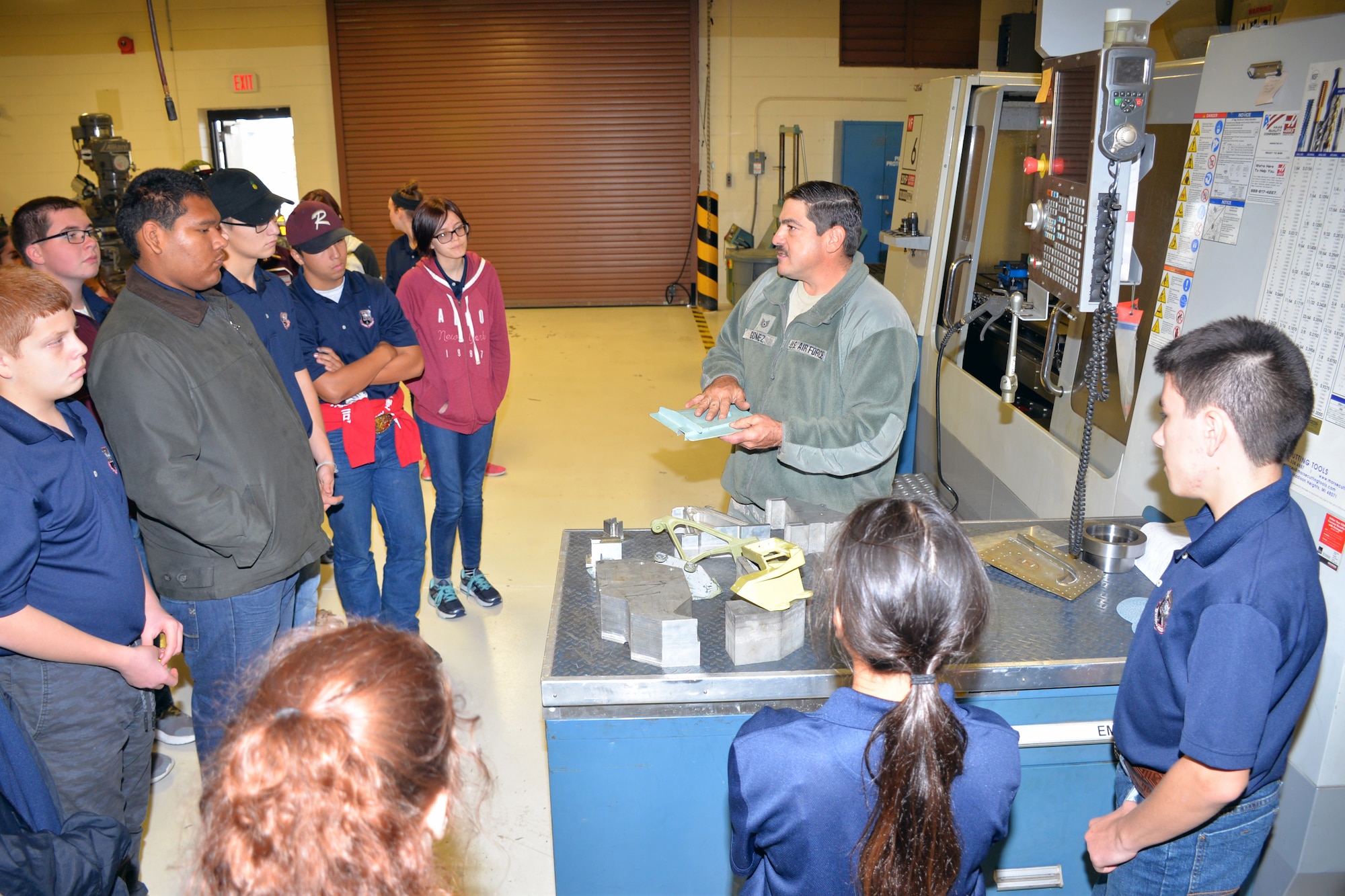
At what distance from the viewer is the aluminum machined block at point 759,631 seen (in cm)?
168

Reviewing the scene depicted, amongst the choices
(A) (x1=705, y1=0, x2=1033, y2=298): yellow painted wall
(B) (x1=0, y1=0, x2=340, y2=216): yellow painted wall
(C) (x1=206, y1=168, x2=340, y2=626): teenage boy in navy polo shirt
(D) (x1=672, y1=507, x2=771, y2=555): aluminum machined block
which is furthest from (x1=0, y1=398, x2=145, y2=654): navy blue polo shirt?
(B) (x1=0, y1=0, x2=340, y2=216): yellow painted wall

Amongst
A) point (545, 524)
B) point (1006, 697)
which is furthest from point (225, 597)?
point (545, 524)

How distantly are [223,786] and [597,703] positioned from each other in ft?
2.96

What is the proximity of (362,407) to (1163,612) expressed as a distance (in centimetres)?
229

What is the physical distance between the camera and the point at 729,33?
869cm

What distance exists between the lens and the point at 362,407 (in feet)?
9.29

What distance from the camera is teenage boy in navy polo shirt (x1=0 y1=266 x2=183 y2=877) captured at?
1.65 meters

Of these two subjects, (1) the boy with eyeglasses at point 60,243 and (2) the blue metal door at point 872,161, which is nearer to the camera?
(1) the boy with eyeglasses at point 60,243

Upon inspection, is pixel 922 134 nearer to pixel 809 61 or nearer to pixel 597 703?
pixel 597 703

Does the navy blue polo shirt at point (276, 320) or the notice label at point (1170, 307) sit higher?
the notice label at point (1170, 307)

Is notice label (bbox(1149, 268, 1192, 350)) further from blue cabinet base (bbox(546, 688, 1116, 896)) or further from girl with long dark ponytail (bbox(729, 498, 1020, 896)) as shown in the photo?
girl with long dark ponytail (bbox(729, 498, 1020, 896))

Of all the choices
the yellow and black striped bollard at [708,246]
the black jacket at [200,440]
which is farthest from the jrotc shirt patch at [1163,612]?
the yellow and black striped bollard at [708,246]

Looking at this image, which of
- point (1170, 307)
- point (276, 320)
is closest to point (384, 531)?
point (276, 320)

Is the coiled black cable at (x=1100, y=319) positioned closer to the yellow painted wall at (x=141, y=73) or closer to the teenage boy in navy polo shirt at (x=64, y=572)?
the teenage boy in navy polo shirt at (x=64, y=572)
